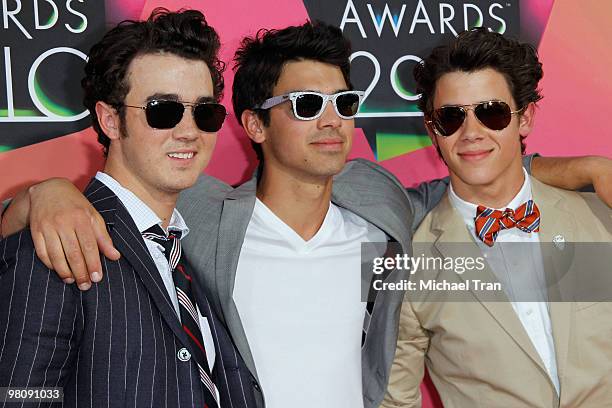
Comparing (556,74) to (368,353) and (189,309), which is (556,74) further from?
(189,309)

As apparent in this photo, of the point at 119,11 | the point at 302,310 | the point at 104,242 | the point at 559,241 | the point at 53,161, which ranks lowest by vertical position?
the point at 302,310

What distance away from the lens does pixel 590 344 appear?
8.75 feet

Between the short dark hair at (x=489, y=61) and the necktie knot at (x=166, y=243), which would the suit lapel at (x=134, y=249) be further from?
the short dark hair at (x=489, y=61)

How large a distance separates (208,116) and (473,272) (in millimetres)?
1120

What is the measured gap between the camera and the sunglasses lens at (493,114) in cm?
280

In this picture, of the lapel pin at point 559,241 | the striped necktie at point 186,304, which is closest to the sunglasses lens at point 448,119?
the lapel pin at point 559,241

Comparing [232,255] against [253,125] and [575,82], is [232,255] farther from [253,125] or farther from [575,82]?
[575,82]

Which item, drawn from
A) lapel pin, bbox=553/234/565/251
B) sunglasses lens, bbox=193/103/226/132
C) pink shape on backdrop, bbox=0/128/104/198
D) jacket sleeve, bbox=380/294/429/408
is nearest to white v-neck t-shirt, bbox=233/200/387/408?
jacket sleeve, bbox=380/294/429/408

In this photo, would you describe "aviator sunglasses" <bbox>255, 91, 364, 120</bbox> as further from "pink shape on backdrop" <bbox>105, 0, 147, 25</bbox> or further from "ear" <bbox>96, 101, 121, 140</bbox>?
"pink shape on backdrop" <bbox>105, 0, 147, 25</bbox>

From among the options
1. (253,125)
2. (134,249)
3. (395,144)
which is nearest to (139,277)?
(134,249)

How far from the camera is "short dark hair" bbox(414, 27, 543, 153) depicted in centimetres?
285

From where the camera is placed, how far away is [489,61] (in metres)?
2.87

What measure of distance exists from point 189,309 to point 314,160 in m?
0.83

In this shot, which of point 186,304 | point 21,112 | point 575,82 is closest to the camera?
point 186,304
